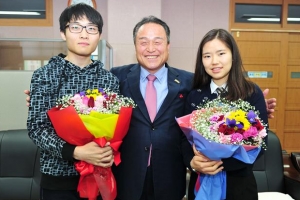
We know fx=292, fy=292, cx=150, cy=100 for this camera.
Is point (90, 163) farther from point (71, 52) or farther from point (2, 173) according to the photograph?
point (2, 173)

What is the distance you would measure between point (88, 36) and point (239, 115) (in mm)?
830

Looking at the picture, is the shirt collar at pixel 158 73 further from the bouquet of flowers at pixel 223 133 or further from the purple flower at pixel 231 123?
the purple flower at pixel 231 123

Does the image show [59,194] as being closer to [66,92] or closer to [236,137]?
[66,92]

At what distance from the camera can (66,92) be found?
1.42m

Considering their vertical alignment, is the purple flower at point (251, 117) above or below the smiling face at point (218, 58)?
below

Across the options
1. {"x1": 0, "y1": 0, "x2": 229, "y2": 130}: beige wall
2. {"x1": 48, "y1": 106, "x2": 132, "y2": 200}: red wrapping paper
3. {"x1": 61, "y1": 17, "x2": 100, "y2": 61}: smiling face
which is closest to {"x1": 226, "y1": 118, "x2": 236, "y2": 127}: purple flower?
{"x1": 48, "y1": 106, "x2": 132, "y2": 200}: red wrapping paper

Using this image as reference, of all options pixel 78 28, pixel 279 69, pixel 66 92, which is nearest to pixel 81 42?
pixel 78 28

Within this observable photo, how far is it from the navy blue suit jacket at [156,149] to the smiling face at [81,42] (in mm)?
356

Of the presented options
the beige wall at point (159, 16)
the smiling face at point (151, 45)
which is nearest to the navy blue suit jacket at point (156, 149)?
the smiling face at point (151, 45)

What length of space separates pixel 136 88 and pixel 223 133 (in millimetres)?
635

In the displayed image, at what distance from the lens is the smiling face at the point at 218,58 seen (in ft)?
5.13

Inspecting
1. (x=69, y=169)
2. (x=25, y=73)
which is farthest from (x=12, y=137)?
(x=69, y=169)

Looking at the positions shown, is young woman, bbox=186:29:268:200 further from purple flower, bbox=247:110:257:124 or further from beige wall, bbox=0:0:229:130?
beige wall, bbox=0:0:229:130

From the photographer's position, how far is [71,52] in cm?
150
